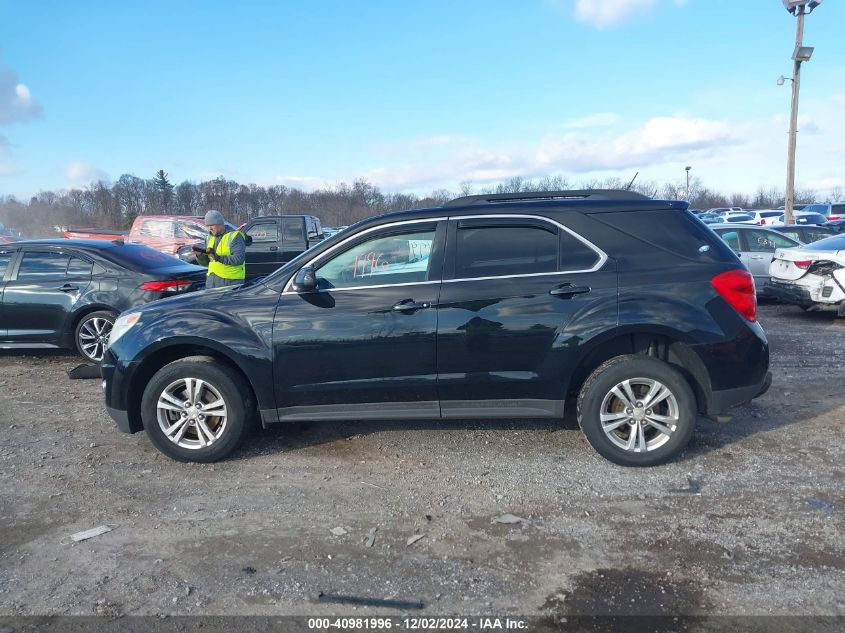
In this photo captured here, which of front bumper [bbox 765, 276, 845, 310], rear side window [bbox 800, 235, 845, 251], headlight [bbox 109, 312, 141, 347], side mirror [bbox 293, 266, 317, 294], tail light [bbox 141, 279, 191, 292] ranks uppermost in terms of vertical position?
rear side window [bbox 800, 235, 845, 251]

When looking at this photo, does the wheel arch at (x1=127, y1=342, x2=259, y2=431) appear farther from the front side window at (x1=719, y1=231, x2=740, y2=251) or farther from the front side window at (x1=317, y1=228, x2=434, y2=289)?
the front side window at (x1=719, y1=231, x2=740, y2=251)

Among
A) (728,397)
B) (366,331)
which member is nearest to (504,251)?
(366,331)

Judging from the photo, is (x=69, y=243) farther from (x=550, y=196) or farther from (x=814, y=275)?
(x=814, y=275)

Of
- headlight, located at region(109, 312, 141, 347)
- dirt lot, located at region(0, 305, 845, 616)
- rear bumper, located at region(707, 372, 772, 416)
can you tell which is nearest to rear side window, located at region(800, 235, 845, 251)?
dirt lot, located at region(0, 305, 845, 616)

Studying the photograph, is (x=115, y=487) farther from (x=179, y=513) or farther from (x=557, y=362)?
(x=557, y=362)

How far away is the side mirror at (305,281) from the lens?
14.1 feet

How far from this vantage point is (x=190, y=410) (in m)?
4.51

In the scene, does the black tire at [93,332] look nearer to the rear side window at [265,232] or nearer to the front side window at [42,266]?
the front side window at [42,266]

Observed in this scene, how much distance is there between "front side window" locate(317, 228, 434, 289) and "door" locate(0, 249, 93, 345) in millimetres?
4620

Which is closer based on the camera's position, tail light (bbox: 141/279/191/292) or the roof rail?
the roof rail

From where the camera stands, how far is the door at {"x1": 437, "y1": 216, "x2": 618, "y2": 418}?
4238mm

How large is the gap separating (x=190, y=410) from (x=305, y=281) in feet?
4.30

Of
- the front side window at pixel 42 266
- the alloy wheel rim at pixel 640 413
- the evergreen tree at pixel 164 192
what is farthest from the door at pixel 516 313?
the evergreen tree at pixel 164 192

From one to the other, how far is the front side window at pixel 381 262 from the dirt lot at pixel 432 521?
4.43ft
